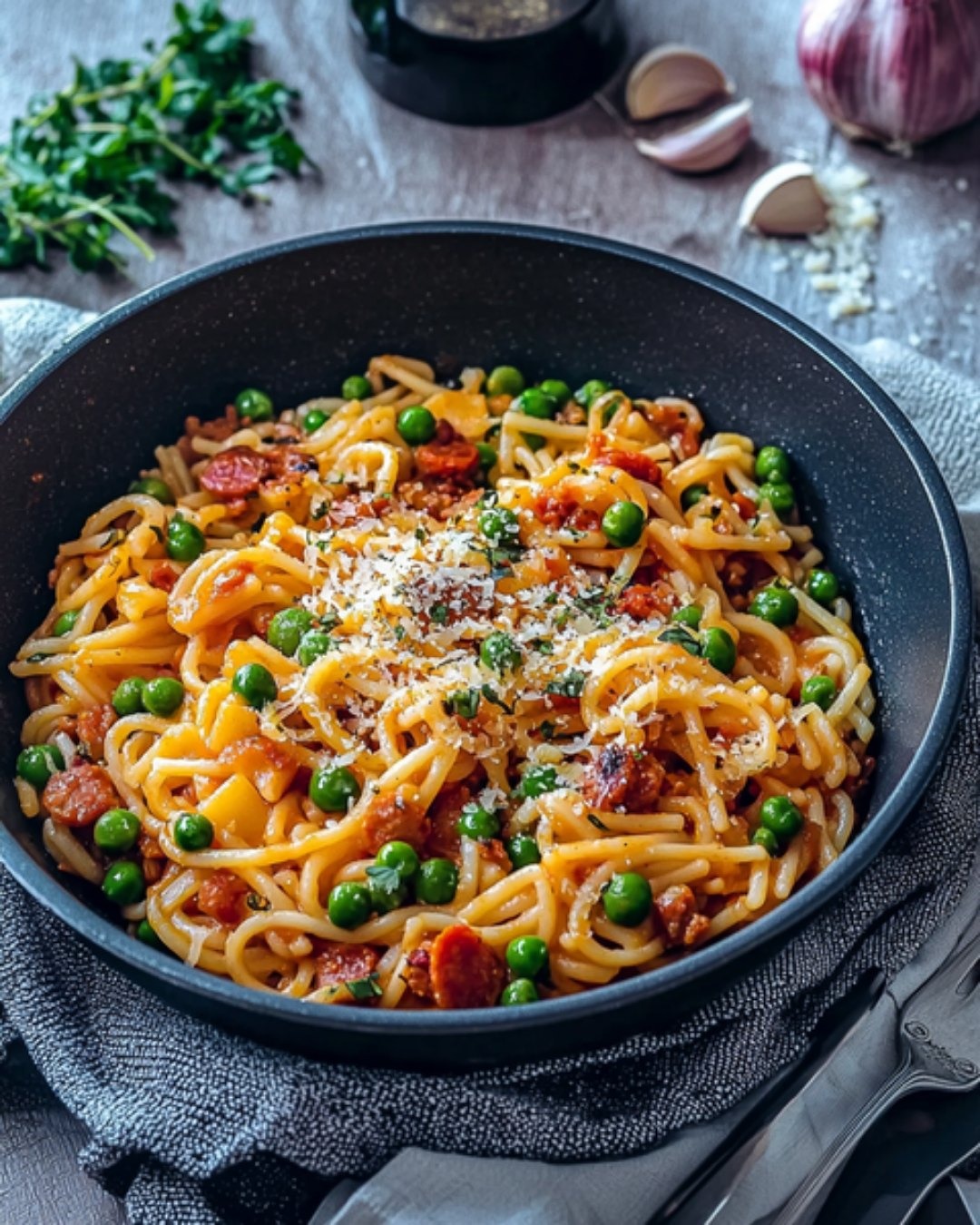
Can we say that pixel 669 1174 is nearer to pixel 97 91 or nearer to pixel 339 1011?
pixel 339 1011

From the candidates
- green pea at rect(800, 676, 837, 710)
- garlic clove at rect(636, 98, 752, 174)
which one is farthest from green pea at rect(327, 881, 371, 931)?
garlic clove at rect(636, 98, 752, 174)

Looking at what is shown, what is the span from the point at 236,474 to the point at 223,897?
178 centimetres

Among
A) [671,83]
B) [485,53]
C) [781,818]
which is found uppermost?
[485,53]

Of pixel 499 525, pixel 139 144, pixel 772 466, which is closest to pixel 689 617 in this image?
pixel 499 525

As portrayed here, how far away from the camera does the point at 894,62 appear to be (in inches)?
316

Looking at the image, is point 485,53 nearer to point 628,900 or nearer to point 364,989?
point 628,900

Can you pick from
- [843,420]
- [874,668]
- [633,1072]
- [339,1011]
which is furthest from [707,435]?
[339,1011]

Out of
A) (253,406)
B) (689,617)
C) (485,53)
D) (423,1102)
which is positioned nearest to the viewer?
(423,1102)

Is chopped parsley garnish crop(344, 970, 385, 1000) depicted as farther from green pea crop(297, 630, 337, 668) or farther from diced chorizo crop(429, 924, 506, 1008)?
green pea crop(297, 630, 337, 668)

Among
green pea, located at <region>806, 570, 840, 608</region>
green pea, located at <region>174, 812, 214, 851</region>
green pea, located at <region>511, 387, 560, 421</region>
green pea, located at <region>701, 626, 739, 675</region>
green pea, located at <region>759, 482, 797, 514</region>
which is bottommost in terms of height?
green pea, located at <region>174, 812, 214, 851</region>

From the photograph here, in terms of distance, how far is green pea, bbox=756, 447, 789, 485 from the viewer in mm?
6008

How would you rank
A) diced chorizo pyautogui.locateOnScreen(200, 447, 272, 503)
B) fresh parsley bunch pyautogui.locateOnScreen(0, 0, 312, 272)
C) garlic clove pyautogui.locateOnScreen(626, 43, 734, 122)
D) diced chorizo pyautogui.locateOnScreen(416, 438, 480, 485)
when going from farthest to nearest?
garlic clove pyautogui.locateOnScreen(626, 43, 734, 122) < fresh parsley bunch pyautogui.locateOnScreen(0, 0, 312, 272) < diced chorizo pyautogui.locateOnScreen(416, 438, 480, 485) < diced chorizo pyautogui.locateOnScreen(200, 447, 272, 503)

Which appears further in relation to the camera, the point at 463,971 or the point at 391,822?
the point at 391,822

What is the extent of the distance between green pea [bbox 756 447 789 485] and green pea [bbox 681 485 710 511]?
9.5 inches
